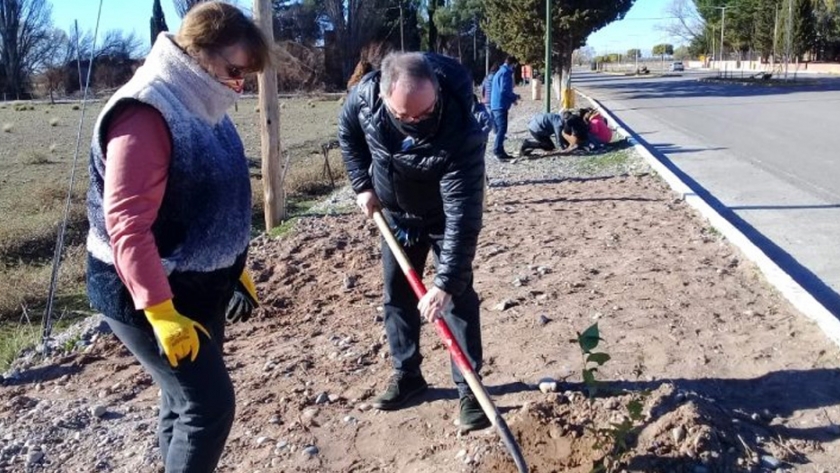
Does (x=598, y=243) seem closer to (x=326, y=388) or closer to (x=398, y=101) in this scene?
(x=326, y=388)

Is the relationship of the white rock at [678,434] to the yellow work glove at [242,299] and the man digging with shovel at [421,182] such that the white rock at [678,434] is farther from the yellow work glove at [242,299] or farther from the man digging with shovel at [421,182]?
the yellow work glove at [242,299]

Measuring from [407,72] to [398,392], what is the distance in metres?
1.55

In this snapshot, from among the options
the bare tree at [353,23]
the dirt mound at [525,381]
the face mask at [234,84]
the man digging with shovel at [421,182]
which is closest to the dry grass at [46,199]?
the dirt mound at [525,381]

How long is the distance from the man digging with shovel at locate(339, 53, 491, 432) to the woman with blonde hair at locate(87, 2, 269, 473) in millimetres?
700

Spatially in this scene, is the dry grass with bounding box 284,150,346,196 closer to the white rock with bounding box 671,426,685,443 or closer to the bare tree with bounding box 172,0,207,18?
the bare tree with bounding box 172,0,207,18

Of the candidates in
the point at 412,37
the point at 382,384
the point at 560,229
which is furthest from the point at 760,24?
the point at 382,384

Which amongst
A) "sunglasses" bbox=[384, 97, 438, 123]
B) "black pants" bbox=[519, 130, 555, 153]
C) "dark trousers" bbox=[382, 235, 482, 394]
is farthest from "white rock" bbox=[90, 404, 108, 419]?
"black pants" bbox=[519, 130, 555, 153]

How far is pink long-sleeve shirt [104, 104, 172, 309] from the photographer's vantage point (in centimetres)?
207

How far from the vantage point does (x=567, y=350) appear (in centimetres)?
402

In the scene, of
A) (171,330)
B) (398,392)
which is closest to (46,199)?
(398,392)

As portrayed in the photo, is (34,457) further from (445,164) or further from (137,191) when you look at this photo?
(445,164)

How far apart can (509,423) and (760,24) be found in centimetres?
6161

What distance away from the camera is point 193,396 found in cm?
234

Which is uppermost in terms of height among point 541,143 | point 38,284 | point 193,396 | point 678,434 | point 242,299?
point 242,299
